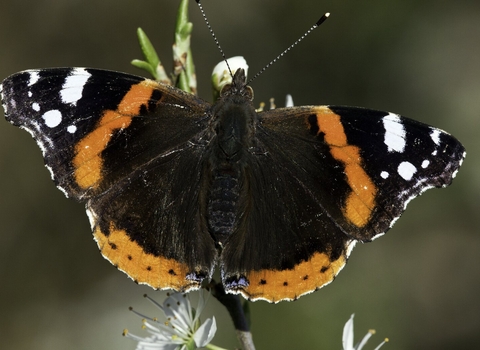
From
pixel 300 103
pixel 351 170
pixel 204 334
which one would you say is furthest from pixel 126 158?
pixel 300 103

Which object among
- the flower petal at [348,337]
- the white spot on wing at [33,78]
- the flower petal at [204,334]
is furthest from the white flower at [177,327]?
the white spot on wing at [33,78]

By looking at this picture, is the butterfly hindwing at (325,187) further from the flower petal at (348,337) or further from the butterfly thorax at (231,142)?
the flower petal at (348,337)

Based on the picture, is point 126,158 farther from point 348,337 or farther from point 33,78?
point 348,337

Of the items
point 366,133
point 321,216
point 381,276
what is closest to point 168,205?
point 321,216

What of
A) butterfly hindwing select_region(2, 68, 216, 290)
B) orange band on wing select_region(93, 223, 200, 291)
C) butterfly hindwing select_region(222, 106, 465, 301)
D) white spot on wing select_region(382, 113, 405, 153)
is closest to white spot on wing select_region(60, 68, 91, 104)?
butterfly hindwing select_region(2, 68, 216, 290)

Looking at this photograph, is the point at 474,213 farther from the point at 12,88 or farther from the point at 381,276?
the point at 12,88

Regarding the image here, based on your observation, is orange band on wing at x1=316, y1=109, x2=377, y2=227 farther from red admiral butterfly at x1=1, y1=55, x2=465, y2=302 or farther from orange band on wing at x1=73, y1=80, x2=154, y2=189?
orange band on wing at x1=73, y1=80, x2=154, y2=189
